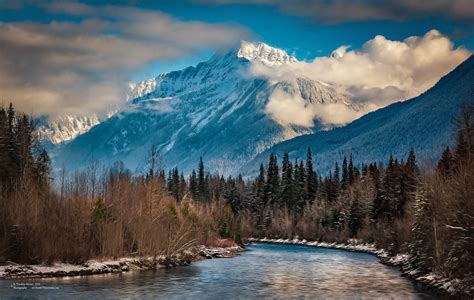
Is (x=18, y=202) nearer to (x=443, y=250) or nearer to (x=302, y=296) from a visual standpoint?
(x=302, y=296)

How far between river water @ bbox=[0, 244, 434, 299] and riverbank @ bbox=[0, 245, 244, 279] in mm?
1801

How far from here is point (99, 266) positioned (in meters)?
53.5

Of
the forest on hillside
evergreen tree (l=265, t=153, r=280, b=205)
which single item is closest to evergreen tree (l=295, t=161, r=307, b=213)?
evergreen tree (l=265, t=153, r=280, b=205)

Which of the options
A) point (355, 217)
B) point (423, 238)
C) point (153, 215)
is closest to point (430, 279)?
point (423, 238)

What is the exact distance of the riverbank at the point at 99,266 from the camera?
151 feet

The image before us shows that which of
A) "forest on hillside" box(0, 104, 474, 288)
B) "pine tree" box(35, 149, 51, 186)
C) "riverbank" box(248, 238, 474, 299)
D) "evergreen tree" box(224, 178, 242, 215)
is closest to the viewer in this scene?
"riverbank" box(248, 238, 474, 299)

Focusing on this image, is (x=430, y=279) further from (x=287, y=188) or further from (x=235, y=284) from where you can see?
(x=287, y=188)

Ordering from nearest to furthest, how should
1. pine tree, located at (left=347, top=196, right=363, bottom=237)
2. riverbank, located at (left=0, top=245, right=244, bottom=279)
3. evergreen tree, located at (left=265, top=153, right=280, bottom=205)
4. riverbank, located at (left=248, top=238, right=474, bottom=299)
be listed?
riverbank, located at (left=248, top=238, right=474, bottom=299)
riverbank, located at (left=0, top=245, right=244, bottom=279)
pine tree, located at (left=347, top=196, right=363, bottom=237)
evergreen tree, located at (left=265, top=153, right=280, bottom=205)

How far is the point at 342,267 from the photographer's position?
66625mm

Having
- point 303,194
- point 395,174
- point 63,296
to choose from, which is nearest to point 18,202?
point 63,296

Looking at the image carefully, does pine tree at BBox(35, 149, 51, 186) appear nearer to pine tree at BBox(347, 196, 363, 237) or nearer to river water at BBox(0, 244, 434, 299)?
river water at BBox(0, 244, 434, 299)

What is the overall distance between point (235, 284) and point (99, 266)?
1407cm

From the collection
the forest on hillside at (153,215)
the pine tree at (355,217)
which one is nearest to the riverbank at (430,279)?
the forest on hillside at (153,215)

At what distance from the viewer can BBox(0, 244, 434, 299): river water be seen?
40.4m
